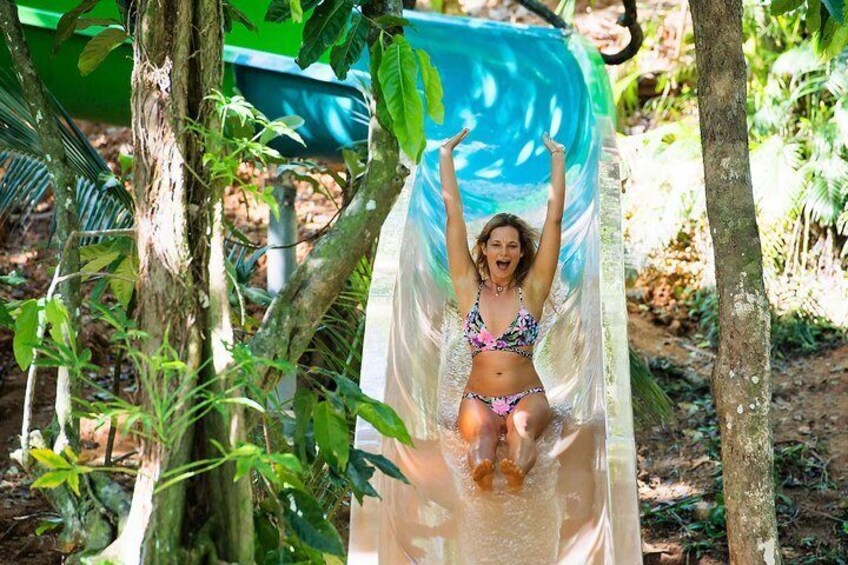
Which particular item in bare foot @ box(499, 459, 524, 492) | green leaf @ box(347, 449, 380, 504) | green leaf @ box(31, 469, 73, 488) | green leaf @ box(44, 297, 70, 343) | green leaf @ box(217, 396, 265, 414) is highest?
green leaf @ box(44, 297, 70, 343)

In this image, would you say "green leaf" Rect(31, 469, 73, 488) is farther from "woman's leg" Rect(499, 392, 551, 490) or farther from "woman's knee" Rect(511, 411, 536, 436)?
"woman's knee" Rect(511, 411, 536, 436)

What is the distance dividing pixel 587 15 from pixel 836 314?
13.1 ft

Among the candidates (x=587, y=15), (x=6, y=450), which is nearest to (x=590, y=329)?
(x=6, y=450)

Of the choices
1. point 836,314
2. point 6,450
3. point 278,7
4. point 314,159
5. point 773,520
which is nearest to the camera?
point 278,7

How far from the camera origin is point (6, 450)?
5348 millimetres

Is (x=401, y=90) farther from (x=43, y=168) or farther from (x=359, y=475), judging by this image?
(x=43, y=168)

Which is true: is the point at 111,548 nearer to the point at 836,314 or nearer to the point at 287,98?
the point at 287,98

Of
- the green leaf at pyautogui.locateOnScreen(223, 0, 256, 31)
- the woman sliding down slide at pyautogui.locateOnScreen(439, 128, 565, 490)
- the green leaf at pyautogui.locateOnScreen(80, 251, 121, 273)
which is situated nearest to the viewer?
the green leaf at pyautogui.locateOnScreen(223, 0, 256, 31)

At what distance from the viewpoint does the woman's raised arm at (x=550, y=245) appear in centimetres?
464

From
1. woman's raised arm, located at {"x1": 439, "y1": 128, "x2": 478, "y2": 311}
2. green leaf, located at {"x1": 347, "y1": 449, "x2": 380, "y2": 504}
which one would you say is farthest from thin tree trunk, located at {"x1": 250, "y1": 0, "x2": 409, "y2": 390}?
woman's raised arm, located at {"x1": 439, "y1": 128, "x2": 478, "y2": 311}

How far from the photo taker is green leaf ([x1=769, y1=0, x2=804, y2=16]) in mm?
3344

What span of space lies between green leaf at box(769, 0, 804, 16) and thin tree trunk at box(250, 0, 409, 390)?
4.07ft

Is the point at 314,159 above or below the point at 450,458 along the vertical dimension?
above

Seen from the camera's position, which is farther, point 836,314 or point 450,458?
point 836,314
